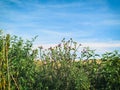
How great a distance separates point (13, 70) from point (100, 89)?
2.98 metres

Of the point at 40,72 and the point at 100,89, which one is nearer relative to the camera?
the point at 100,89

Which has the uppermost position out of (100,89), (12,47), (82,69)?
(12,47)

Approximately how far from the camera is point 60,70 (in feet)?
34.2

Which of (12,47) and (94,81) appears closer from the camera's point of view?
(94,81)

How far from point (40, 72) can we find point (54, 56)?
746mm

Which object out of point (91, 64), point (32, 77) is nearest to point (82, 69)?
point (91, 64)

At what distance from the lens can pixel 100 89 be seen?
33.1 ft

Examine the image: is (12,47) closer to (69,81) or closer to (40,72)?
(40,72)

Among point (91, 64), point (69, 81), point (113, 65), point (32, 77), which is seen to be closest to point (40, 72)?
point (32, 77)

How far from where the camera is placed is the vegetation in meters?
9.92

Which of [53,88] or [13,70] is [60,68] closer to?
[53,88]

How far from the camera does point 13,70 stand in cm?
1038

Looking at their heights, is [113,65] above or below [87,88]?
above

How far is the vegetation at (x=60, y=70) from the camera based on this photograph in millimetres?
9922
